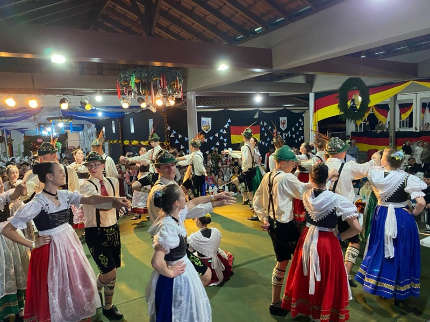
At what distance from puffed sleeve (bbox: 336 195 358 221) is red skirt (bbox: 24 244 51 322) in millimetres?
2477

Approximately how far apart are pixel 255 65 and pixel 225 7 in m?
1.28

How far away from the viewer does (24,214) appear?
2613 mm

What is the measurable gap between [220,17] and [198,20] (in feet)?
1.93

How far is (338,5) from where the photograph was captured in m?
5.16

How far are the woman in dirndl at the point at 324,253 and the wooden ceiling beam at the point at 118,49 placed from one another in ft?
12.8

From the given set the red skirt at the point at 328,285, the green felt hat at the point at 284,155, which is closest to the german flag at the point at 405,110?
the green felt hat at the point at 284,155

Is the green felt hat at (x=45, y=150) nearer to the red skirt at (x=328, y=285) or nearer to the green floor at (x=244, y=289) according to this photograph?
the green floor at (x=244, y=289)

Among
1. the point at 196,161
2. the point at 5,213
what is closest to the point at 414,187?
the point at 5,213

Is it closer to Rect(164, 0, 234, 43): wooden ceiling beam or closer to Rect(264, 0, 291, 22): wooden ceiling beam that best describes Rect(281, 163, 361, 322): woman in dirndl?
Rect(264, 0, 291, 22): wooden ceiling beam

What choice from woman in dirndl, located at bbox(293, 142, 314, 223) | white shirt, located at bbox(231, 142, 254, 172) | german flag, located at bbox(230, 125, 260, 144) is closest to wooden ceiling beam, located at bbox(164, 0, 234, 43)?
white shirt, located at bbox(231, 142, 254, 172)

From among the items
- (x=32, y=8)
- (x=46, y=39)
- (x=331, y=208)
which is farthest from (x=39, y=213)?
(x=32, y=8)

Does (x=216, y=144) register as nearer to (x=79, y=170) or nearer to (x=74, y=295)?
(x=79, y=170)

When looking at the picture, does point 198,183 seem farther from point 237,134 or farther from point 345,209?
point 237,134

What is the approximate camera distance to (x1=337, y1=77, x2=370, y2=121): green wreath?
739cm
